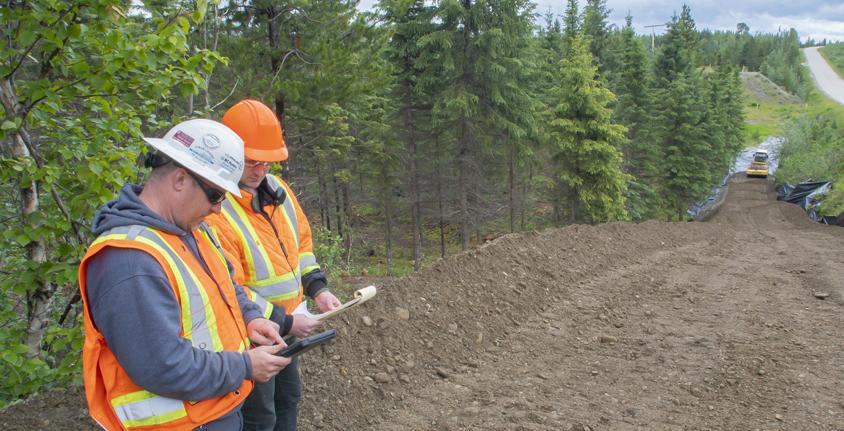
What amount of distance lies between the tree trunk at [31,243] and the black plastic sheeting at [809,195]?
27196 millimetres

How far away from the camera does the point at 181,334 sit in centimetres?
199

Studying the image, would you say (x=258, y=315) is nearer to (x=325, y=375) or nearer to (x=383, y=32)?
(x=325, y=375)

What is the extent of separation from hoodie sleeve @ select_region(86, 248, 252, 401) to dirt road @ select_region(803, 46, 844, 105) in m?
88.3

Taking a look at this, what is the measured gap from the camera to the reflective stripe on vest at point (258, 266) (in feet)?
9.60

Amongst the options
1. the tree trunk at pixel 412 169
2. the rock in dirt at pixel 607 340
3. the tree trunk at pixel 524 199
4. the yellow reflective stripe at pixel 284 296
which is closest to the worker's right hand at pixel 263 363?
the yellow reflective stripe at pixel 284 296

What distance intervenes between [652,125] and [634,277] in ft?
81.5

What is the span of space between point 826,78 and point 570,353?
121722mm

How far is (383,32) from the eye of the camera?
37.3 ft

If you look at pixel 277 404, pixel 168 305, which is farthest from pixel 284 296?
pixel 168 305

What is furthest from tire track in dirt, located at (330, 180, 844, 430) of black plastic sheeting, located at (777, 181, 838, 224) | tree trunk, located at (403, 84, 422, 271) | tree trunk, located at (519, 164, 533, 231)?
black plastic sheeting, located at (777, 181, 838, 224)

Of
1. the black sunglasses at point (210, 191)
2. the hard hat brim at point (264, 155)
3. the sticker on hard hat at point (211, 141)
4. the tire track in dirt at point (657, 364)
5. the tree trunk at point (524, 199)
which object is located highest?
the sticker on hard hat at point (211, 141)

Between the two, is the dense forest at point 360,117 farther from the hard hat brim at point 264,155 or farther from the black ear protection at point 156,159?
the black ear protection at point 156,159

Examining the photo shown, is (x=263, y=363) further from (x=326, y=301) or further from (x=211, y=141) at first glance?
(x=326, y=301)

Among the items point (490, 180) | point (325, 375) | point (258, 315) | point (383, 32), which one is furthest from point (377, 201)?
point (258, 315)
